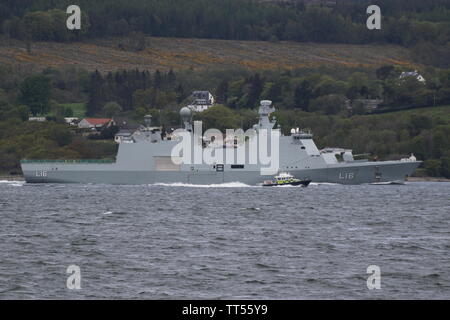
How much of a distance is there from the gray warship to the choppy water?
14642 mm

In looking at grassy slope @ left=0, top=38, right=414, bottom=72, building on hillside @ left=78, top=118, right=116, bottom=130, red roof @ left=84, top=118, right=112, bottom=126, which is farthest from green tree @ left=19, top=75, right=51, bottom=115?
grassy slope @ left=0, top=38, right=414, bottom=72

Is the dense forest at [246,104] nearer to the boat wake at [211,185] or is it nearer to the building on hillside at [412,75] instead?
the building on hillside at [412,75]

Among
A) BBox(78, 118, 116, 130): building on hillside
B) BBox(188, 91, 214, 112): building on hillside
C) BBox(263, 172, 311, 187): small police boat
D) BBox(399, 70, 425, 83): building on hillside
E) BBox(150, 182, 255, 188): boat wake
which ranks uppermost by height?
BBox(399, 70, 425, 83): building on hillside

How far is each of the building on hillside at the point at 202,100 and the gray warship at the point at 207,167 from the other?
69.3 m

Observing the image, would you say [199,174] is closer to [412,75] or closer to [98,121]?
[98,121]

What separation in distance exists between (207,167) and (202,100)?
7777 centimetres

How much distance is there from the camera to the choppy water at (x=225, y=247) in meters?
29.5

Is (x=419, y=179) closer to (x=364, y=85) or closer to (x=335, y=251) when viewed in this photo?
(x=364, y=85)

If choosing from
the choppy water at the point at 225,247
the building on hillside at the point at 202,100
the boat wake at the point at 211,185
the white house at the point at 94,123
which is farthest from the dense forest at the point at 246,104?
the choppy water at the point at 225,247

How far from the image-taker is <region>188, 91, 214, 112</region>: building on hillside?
15762 centimetres

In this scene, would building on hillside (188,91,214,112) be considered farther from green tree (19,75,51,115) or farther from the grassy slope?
the grassy slope

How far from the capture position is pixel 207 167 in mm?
82750
